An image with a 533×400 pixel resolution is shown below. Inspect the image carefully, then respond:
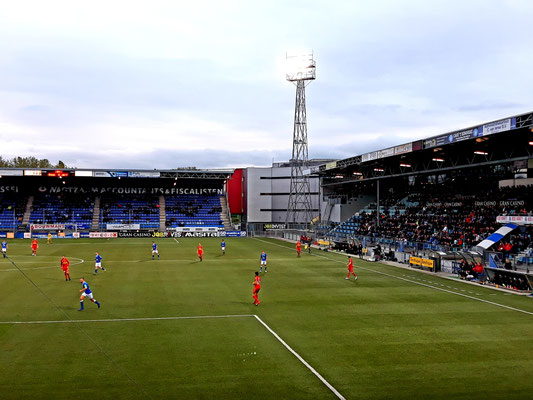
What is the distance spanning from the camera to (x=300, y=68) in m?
66.8

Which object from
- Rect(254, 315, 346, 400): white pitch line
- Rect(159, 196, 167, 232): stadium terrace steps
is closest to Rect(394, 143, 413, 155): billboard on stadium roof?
Rect(254, 315, 346, 400): white pitch line

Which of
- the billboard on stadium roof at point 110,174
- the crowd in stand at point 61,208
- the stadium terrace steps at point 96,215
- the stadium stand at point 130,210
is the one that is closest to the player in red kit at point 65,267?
the stadium stand at point 130,210

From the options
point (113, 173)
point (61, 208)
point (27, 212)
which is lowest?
point (27, 212)

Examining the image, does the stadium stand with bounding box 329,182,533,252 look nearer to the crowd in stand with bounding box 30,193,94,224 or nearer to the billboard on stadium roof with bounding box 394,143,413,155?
the billboard on stadium roof with bounding box 394,143,413,155

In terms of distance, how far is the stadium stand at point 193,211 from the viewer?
7831cm

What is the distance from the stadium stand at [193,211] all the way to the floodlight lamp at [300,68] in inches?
1093

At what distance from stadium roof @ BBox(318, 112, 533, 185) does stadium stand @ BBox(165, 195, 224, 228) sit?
25167 millimetres

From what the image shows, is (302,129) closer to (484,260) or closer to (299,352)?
(484,260)

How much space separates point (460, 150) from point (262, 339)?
34471 mm

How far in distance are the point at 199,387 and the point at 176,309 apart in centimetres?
922

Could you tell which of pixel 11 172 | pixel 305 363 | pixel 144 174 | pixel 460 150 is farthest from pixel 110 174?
pixel 305 363

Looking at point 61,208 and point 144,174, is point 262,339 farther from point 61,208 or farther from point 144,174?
point 61,208

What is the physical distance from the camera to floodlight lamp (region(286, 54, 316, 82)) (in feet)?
219

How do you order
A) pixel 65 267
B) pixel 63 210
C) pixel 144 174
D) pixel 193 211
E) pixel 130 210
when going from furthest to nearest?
pixel 193 211 < pixel 130 210 < pixel 63 210 < pixel 144 174 < pixel 65 267
